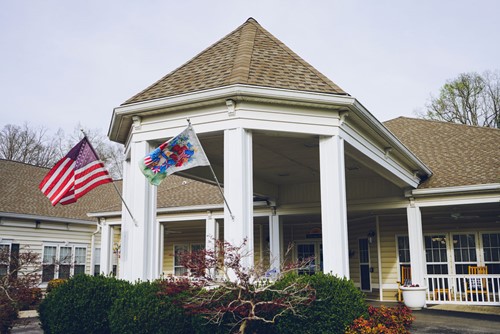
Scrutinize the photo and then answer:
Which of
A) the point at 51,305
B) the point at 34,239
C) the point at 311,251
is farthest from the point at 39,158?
the point at 51,305

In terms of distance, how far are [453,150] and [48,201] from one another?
17.3 metres

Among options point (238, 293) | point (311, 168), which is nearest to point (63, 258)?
point (311, 168)

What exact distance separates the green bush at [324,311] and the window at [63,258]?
1523 centimetres

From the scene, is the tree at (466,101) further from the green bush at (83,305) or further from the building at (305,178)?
the green bush at (83,305)

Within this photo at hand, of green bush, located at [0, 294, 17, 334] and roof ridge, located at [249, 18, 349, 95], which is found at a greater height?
roof ridge, located at [249, 18, 349, 95]

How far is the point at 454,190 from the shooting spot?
45.6ft

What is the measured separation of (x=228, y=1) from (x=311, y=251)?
33.8 feet

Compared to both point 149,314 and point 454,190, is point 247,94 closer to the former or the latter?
point 149,314

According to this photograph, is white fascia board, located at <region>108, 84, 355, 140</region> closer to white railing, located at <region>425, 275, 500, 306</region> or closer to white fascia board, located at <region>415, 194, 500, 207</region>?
white fascia board, located at <region>415, 194, 500, 207</region>

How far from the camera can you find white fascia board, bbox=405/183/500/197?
13.4 metres

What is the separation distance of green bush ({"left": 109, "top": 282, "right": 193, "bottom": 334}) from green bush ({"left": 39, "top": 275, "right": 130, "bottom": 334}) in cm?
61

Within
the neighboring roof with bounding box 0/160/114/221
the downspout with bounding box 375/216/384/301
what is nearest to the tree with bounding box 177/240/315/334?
the downspout with bounding box 375/216/384/301

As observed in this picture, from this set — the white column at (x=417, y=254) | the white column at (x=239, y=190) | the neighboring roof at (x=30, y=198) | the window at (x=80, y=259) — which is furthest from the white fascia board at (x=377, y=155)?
the window at (x=80, y=259)

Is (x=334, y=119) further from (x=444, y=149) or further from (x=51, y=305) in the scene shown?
(x=444, y=149)
